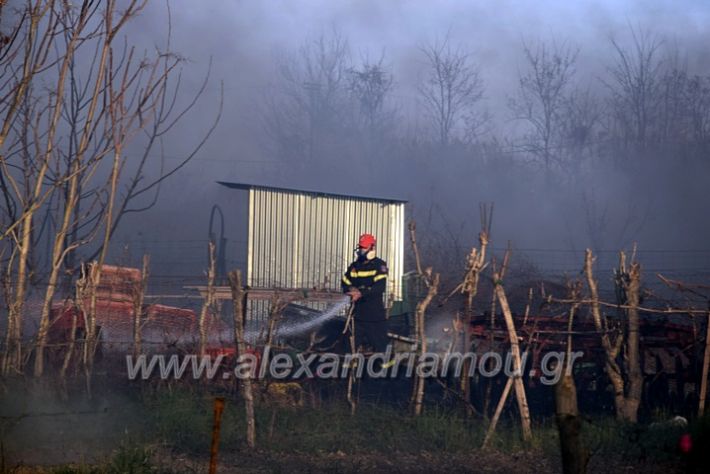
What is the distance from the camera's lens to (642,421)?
9.44 meters

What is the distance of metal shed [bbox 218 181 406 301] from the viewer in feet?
47.1

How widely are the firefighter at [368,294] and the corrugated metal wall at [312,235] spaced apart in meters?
3.05

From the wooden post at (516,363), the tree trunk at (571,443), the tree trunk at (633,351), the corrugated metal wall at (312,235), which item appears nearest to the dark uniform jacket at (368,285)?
the wooden post at (516,363)

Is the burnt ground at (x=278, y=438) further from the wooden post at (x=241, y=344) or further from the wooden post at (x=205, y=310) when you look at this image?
the wooden post at (x=205, y=310)

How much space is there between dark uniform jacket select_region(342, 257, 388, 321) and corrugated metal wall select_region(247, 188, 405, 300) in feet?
10.2

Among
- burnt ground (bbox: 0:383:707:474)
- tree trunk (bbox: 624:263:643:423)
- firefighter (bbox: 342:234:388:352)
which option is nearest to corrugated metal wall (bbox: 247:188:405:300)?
firefighter (bbox: 342:234:388:352)

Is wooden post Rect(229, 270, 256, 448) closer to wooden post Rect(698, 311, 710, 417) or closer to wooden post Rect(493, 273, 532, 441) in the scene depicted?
wooden post Rect(493, 273, 532, 441)

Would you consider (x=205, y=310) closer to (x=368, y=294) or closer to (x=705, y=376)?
(x=368, y=294)

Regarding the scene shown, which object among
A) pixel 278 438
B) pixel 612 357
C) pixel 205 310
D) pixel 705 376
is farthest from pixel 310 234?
pixel 705 376

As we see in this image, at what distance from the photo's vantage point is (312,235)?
601 inches

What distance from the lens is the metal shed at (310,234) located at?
565 inches

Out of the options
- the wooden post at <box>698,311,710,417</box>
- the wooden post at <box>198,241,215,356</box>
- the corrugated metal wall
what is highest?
the corrugated metal wall

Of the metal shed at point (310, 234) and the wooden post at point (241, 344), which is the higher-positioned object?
the metal shed at point (310, 234)

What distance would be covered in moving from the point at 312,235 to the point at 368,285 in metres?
4.80
